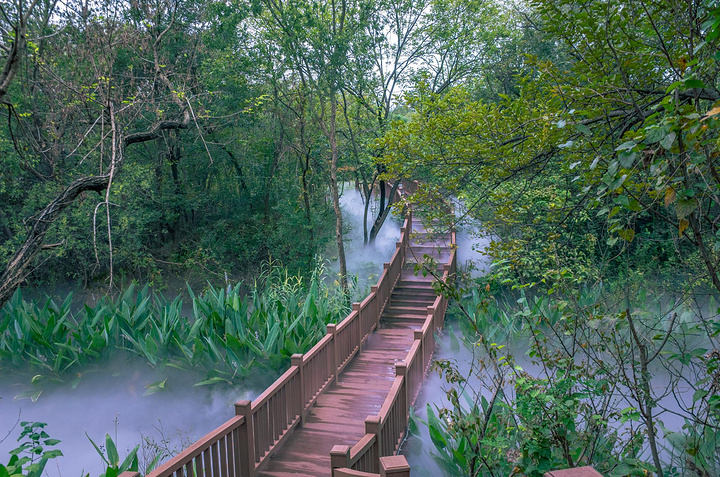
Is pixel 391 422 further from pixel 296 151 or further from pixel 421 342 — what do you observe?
pixel 296 151

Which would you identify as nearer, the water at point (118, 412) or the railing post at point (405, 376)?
the railing post at point (405, 376)

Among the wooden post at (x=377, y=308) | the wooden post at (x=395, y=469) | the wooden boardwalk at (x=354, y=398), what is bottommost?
the wooden boardwalk at (x=354, y=398)

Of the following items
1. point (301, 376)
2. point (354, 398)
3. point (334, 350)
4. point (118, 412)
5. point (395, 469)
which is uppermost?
point (395, 469)

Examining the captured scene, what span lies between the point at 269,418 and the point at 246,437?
0.51 meters

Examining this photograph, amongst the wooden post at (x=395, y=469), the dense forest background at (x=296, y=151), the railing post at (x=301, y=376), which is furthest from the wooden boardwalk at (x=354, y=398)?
the wooden post at (x=395, y=469)

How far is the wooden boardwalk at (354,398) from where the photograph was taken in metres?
5.21

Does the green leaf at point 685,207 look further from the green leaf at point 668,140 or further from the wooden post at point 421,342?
the wooden post at point 421,342

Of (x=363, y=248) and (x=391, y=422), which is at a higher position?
(x=363, y=248)

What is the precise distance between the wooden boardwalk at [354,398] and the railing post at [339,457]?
1.60m

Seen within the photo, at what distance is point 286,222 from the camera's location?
13977 mm

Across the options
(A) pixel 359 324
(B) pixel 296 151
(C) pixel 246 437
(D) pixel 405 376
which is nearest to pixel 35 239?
(C) pixel 246 437

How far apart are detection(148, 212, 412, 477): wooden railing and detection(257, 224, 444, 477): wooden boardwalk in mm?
158

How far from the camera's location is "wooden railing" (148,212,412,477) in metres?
3.91

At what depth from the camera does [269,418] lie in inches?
201
